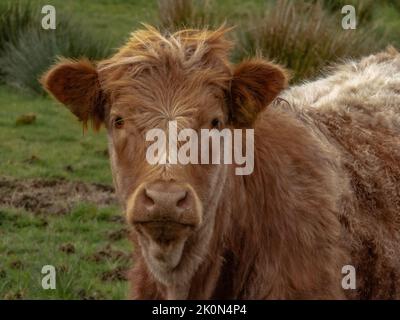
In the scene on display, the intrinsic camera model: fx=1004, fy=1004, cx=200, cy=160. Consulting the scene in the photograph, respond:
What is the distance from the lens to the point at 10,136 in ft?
40.0

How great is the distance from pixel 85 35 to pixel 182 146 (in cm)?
1074

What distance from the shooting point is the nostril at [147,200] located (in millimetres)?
4547

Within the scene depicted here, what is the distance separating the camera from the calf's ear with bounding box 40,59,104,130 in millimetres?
5277

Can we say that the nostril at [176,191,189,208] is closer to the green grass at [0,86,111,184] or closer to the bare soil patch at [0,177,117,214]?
the bare soil patch at [0,177,117,214]

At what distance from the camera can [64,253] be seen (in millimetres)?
8453

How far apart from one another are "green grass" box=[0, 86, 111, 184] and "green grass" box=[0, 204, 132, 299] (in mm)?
1375

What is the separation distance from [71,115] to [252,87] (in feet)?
27.4

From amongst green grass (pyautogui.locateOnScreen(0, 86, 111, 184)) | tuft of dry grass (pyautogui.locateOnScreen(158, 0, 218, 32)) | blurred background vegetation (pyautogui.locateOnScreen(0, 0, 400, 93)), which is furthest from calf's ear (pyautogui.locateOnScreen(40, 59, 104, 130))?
tuft of dry grass (pyautogui.locateOnScreen(158, 0, 218, 32))

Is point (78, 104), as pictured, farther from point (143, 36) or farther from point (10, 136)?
point (10, 136)

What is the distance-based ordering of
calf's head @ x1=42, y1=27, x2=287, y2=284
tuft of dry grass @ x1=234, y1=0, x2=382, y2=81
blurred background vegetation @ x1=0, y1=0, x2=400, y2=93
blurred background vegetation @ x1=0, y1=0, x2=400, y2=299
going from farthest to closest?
blurred background vegetation @ x1=0, y1=0, x2=400, y2=93 → tuft of dry grass @ x1=234, y1=0, x2=382, y2=81 → blurred background vegetation @ x1=0, y1=0, x2=400, y2=299 → calf's head @ x1=42, y1=27, x2=287, y2=284

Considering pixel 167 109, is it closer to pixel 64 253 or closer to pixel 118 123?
pixel 118 123

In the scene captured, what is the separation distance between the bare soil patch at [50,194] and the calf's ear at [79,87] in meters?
4.35

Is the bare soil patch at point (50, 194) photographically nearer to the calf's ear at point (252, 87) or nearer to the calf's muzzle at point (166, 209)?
the calf's ear at point (252, 87)

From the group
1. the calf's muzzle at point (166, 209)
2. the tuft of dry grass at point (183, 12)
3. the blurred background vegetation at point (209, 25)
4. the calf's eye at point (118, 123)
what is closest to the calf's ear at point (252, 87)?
the calf's eye at point (118, 123)
